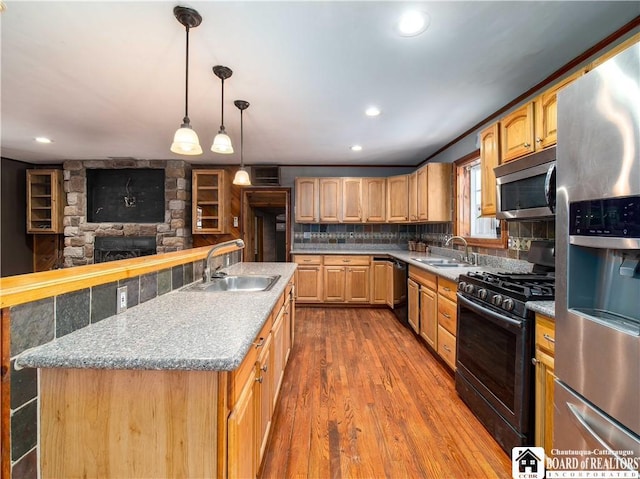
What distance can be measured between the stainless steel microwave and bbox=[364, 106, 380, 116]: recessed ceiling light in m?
1.24

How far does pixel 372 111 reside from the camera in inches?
112

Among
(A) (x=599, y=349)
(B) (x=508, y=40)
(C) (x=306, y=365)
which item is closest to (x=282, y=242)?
(C) (x=306, y=365)

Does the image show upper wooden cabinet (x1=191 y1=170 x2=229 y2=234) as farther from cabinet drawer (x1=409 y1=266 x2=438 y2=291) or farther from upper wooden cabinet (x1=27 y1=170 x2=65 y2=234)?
cabinet drawer (x1=409 y1=266 x2=438 y2=291)

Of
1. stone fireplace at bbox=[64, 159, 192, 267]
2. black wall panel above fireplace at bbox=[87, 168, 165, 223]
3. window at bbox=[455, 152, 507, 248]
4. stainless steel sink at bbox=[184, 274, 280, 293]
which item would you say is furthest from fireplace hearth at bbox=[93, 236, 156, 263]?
window at bbox=[455, 152, 507, 248]

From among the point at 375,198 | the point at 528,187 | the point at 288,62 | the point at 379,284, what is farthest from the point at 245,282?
the point at 375,198

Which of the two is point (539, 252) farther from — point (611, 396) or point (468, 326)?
point (611, 396)

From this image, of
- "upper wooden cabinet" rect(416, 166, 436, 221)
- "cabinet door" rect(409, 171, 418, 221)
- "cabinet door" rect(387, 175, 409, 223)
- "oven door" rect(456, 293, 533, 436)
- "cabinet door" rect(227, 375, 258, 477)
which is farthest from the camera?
"cabinet door" rect(387, 175, 409, 223)

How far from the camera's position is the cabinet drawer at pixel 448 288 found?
2.39m

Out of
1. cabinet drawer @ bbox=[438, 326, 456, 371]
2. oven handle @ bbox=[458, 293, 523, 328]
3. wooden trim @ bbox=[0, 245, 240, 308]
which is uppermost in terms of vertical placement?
wooden trim @ bbox=[0, 245, 240, 308]

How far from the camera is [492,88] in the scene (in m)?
2.38

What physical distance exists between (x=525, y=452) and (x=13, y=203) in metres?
7.48

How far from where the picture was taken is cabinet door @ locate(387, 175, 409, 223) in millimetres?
4656

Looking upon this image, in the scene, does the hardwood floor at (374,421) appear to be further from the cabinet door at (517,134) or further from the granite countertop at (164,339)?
the cabinet door at (517,134)

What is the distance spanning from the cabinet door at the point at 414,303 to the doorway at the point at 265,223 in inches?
89.3
